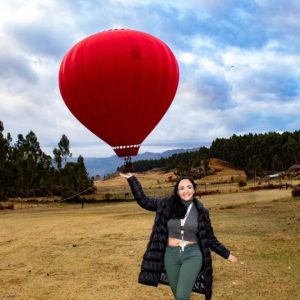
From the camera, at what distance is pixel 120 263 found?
593 inches

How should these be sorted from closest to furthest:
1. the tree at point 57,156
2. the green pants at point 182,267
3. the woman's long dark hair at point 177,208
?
the green pants at point 182,267, the woman's long dark hair at point 177,208, the tree at point 57,156

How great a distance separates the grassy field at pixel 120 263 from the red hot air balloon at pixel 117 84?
4249mm

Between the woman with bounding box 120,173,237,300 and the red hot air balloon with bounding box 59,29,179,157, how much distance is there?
8630 millimetres

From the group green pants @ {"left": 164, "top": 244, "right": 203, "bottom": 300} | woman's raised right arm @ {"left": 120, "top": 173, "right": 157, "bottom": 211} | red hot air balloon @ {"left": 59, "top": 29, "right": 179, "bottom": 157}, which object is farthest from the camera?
red hot air balloon @ {"left": 59, "top": 29, "right": 179, "bottom": 157}

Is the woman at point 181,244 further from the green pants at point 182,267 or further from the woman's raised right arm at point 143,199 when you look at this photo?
the woman's raised right arm at point 143,199

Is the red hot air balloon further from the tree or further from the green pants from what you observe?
the tree

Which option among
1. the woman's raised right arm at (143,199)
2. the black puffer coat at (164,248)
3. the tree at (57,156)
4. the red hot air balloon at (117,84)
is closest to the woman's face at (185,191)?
the black puffer coat at (164,248)

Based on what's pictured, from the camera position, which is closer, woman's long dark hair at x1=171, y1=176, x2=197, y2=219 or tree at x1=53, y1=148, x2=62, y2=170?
woman's long dark hair at x1=171, y1=176, x2=197, y2=219

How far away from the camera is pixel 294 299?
34.4ft

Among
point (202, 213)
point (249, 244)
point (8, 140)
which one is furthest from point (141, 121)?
point (8, 140)

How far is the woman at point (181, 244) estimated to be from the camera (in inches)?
257

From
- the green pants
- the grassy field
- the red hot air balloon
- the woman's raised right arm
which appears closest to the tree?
the grassy field

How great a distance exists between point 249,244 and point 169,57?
8028 mm

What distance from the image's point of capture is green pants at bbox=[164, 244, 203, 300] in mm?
6422
